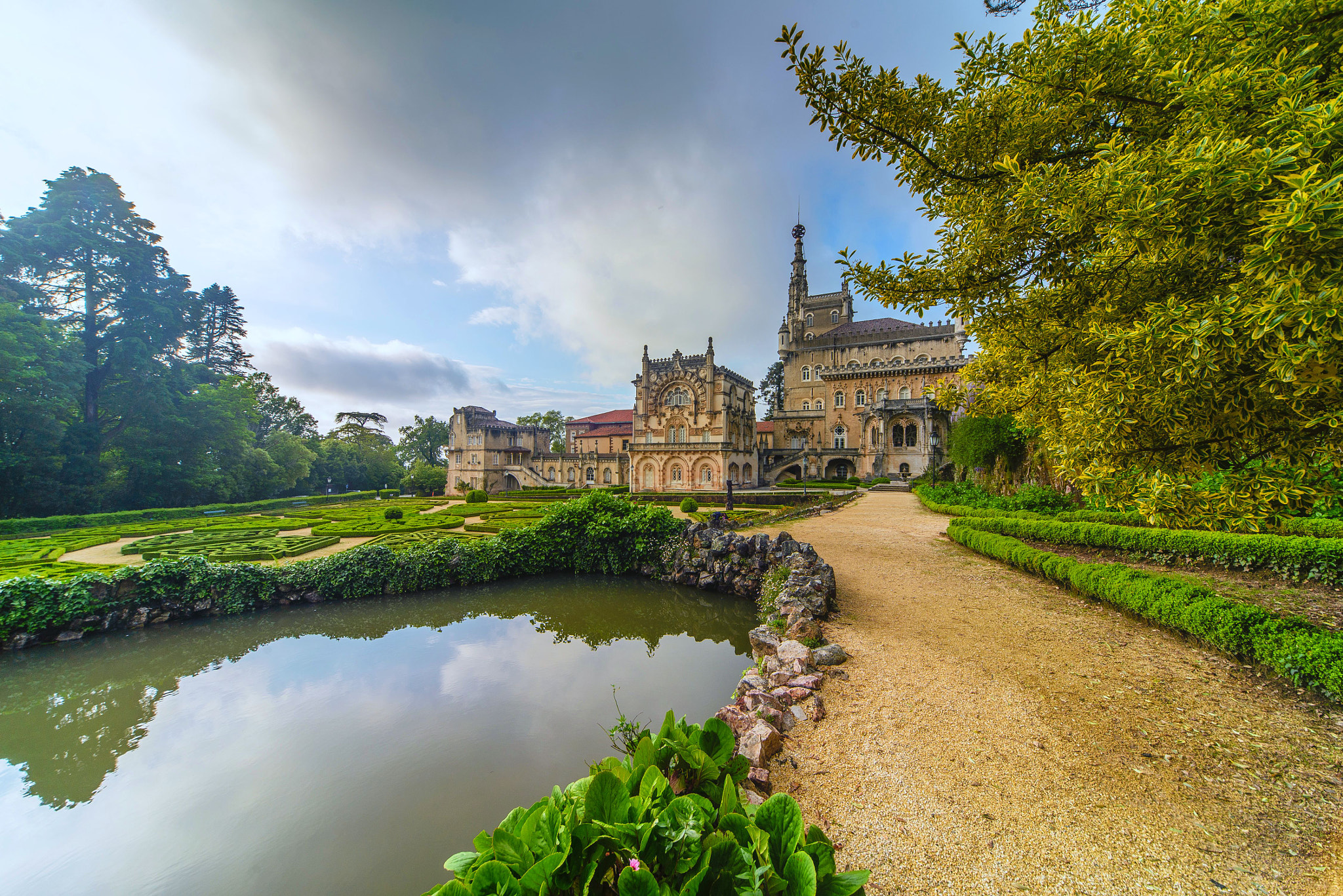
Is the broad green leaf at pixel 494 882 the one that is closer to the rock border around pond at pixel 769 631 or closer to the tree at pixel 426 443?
the rock border around pond at pixel 769 631

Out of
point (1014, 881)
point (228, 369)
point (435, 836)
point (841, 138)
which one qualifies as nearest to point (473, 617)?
point (435, 836)

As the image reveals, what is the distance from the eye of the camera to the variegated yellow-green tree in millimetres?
2330

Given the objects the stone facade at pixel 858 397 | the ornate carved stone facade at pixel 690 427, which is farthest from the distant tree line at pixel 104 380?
the stone facade at pixel 858 397

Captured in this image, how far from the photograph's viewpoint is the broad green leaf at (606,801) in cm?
168

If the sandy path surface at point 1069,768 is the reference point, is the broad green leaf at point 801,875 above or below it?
above

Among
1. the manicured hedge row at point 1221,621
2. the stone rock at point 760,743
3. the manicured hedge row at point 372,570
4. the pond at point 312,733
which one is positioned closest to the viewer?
the stone rock at point 760,743

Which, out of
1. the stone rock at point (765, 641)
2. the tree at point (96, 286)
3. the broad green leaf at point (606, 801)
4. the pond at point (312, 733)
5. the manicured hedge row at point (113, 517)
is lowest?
the pond at point (312, 733)

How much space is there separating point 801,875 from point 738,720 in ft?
8.77

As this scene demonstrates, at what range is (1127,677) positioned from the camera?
180 inches

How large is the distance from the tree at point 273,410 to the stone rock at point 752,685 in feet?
152

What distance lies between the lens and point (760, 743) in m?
3.52

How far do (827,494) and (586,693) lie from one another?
68.6 ft

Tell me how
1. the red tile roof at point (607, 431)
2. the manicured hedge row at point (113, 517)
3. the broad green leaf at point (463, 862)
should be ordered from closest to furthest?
the broad green leaf at point (463, 862), the manicured hedge row at point (113, 517), the red tile roof at point (607, 431)

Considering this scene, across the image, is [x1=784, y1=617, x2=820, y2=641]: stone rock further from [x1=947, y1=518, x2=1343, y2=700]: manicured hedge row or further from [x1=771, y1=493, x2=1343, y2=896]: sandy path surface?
[x1=947, y1=518, x2=1343, y2=700]: manicured hedge row
